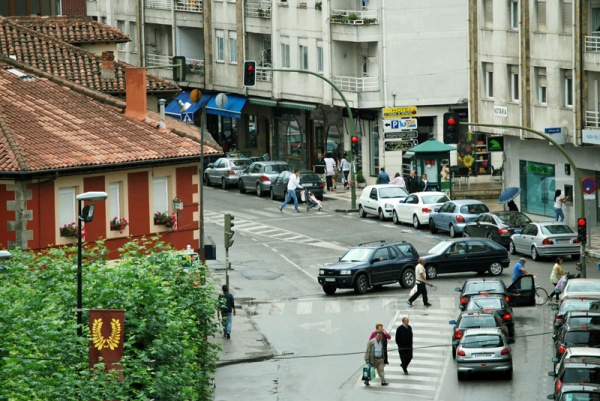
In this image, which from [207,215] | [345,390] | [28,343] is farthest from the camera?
[207,215]

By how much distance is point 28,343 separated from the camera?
22.8m

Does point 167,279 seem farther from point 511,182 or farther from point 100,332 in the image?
point 511,182

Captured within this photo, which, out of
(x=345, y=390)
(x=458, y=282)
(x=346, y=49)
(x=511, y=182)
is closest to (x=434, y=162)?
(x=511, y=182)

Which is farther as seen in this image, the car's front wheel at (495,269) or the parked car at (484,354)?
the car's front wheel at (495,269)

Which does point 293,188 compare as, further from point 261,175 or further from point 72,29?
point 72,29

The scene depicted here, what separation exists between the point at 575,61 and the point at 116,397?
3810 cm

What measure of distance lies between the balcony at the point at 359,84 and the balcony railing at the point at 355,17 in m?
2.69

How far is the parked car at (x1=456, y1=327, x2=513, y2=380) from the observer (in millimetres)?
35625

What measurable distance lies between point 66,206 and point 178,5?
2024 inches

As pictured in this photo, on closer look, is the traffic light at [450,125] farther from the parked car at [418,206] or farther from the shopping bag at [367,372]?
the shopping bag at [367,372]

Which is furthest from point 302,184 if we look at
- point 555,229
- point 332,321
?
point 332,321

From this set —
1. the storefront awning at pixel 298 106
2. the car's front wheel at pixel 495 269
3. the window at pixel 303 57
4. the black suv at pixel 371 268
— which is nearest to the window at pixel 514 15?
the storefront awning at pixel 298 106

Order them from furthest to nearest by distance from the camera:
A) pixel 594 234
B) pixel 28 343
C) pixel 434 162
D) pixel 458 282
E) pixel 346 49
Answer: pixel 346 49
pixel 434 162
pixel 594 234
pixel 458 282
pixel 28 343

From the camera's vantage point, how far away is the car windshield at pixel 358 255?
156 feet
